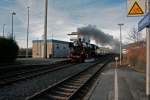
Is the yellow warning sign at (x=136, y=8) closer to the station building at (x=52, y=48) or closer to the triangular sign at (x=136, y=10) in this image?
the triangular sign at (x=136, y=10)

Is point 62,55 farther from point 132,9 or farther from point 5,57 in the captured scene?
point 132,9

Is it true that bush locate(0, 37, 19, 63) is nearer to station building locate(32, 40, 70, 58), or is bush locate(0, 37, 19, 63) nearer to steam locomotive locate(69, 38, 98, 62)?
steam locomotive locate(69, 38, 98, 62)

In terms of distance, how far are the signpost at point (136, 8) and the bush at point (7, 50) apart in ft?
111

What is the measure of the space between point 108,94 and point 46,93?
9.58 ft

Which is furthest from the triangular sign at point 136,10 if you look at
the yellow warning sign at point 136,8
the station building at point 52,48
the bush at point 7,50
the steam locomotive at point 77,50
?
the station building at point 52,48

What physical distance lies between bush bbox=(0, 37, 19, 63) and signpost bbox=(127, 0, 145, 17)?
34.0 meters

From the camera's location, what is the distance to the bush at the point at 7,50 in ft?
142

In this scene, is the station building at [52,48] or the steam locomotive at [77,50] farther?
the station building at [52,48]

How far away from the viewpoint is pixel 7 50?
4438 centimetres

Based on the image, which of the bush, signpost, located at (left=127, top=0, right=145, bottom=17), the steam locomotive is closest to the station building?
the steam locomotive

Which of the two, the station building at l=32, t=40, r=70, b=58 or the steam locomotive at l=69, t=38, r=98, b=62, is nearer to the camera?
the steam locomotive at l=69, t=38, r=98, b=62

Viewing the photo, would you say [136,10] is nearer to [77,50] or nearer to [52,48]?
[77,50]

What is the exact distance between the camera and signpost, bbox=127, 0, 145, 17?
10492mm

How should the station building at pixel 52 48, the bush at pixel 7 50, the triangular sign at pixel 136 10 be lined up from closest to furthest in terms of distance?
the triangular sign at pixel 136 10, the bush at pixel 7 50, the station building at pixel 52 48
